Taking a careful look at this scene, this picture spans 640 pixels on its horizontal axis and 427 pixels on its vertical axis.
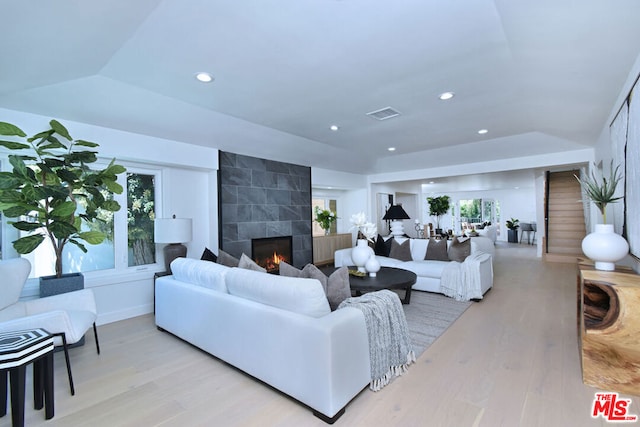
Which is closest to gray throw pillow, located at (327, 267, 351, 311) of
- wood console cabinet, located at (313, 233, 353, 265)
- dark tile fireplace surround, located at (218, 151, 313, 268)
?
dark tile fireplace surround, located at (218, 151, 313, 268)

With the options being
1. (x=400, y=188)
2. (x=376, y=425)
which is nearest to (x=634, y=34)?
(x=376, y=425)

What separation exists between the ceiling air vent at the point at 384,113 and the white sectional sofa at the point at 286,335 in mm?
2680

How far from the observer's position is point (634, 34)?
6.58ft

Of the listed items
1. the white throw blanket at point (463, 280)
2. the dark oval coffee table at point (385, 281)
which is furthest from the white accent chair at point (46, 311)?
the white throw blanket at point (463, 280)

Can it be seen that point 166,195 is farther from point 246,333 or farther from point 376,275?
point 376,275

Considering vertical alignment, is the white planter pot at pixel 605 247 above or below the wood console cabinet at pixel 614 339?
above

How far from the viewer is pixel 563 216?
809 cm

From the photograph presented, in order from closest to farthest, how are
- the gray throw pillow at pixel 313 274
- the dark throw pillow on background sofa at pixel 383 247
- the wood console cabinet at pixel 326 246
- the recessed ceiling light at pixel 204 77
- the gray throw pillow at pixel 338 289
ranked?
the gray throw pillow at pixel 338 289, the gray throw pillow at pixel 313 274, the recessed ceiling light at pixel 204 77, the dark throw pillow on background sofa at pixel 383 247, the wood console cabinet at pixel 326 246

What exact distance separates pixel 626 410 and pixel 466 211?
13.5 metres

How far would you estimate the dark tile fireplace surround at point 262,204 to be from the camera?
16.0 feet

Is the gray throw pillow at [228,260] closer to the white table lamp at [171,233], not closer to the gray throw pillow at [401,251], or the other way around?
the white table lamp at [171,233]

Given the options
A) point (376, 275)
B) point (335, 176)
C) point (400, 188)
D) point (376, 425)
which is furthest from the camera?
point (400, 188)

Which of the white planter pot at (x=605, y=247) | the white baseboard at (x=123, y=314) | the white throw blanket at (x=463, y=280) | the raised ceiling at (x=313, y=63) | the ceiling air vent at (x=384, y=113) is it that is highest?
the ceiling air vent at (x=384, y=113)

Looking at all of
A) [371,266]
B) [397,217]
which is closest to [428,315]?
[371,266]
